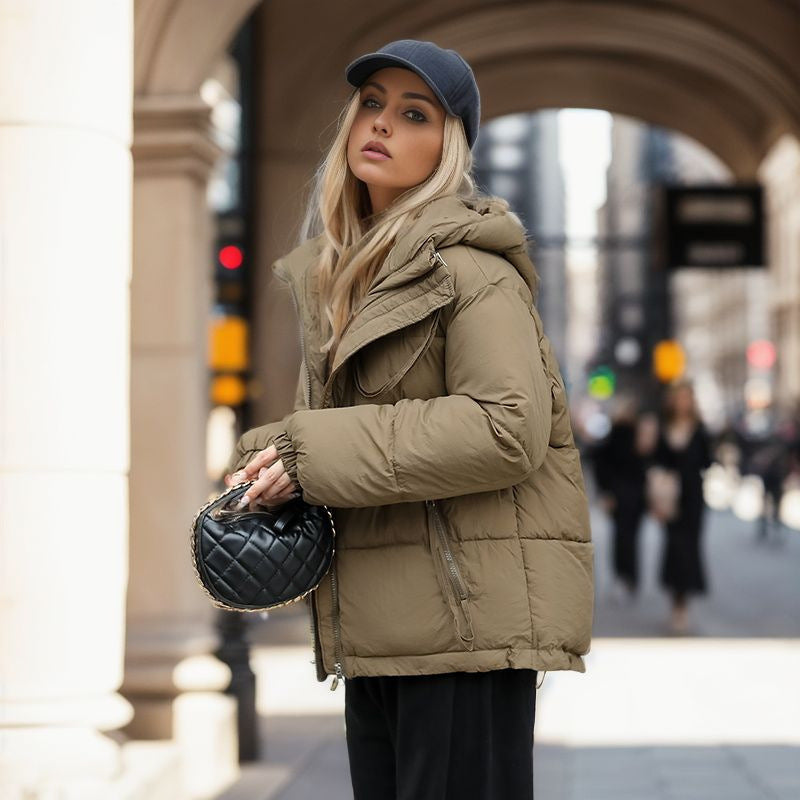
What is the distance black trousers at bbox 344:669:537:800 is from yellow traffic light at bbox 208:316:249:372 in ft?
34.2

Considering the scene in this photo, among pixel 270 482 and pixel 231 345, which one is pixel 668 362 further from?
pixel 270 482

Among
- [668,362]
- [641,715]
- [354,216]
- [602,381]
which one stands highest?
[602,381]

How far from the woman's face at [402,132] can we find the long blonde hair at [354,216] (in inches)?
1.0

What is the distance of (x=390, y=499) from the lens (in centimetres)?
250

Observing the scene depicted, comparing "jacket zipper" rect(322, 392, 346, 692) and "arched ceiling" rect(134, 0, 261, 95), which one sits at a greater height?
"arched ceiling" rect(134, 0, 261, 95)

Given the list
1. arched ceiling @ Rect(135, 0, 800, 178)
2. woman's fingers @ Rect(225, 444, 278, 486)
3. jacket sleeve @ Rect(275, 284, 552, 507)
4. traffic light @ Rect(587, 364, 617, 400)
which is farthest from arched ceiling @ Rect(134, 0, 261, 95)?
traffic light @ Rect(587, 364, 617, 400)

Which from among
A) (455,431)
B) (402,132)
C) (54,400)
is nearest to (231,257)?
(54,400)

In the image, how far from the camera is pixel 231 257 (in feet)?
44.2

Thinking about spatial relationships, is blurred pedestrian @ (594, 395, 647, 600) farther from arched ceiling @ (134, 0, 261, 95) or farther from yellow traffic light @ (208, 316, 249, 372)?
arched ceiling @ (134, 0, 261, 95)

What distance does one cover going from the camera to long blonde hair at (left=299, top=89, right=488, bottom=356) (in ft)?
8.95

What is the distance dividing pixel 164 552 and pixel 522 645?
507 centimetres

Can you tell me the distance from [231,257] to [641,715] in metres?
6.89

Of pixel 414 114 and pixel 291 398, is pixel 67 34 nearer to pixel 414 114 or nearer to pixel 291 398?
pixel 414 114

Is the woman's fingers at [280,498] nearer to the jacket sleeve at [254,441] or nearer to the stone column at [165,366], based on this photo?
the jacket sleeve at [254,441]
